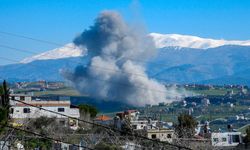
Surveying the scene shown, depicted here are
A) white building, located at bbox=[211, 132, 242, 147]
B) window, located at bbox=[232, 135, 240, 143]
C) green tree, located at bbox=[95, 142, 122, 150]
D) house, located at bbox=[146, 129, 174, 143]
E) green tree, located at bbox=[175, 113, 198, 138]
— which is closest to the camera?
green tree, located at bbox=[95, 142, 122, 150]

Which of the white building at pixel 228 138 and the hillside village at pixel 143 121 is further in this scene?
the white building at pixel 228 138

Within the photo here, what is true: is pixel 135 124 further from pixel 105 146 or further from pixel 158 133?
pixel 105 146

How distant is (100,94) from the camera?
589 feet

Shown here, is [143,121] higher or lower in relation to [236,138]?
higher

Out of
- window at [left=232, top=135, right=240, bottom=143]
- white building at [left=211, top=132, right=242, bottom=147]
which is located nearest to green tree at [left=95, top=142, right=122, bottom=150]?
white building at [left=211, top=132, right=242, bottom=147]

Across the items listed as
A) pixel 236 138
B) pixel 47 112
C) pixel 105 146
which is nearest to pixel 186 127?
pixel 236 138

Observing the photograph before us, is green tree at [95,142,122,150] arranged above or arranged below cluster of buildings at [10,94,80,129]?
below

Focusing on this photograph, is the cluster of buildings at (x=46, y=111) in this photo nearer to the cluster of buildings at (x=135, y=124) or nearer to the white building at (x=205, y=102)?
the cluster of buildings at (x=135, y=124)

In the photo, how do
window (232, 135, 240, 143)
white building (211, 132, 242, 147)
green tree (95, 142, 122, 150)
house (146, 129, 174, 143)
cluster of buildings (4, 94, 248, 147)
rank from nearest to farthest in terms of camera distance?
green tree (95, 142, 122, 150) → cluster of buildings (4, 94, 248, 147) → white building (211, 132, 242, 147) → house (146, 129, 174, 143) → window (232, 135, 240, 143)

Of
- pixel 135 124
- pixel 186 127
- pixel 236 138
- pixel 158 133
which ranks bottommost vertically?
pixel 236 138

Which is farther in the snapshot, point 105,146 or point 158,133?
point 158,133

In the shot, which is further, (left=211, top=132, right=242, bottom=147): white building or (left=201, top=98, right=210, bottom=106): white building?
(left=201, top=98, right=210, bottom=106): white building

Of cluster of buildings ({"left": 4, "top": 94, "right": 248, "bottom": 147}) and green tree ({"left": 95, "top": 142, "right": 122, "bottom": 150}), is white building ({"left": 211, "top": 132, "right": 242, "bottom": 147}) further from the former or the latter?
green tree ({"left": 95, "top": 142, "right": 122, "bottom": 150})

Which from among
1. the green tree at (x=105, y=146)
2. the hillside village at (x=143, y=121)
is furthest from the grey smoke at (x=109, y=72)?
the green tree at (x=105, y=146)
